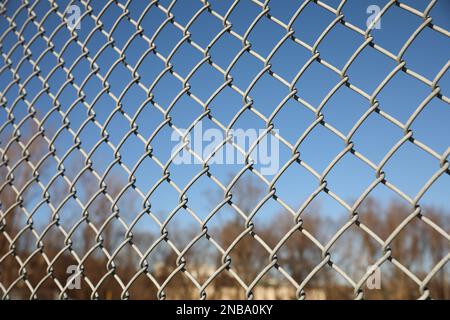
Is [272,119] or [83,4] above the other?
[83,4]

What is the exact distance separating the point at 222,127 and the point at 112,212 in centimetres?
78

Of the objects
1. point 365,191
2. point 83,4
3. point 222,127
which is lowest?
point 365,191

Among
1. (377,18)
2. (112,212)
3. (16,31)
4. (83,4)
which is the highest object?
(16,31)

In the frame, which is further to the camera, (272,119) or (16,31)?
(16,31)

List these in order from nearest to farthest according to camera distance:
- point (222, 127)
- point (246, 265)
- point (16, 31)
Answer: point (222, 127)
point (16, 31)
point (246, 265)

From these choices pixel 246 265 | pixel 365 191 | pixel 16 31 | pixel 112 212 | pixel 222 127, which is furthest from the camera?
pixel 246 265

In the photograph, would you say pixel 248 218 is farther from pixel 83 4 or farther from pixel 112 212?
pixel 83 4

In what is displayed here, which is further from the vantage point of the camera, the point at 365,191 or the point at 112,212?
the point at 112,212

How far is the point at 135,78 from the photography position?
1994 mm

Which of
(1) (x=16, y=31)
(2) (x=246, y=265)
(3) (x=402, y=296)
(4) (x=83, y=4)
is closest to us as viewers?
(4) (x=83, y=4)

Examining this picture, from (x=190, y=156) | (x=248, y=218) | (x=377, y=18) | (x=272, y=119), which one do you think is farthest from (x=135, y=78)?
(x=377, y=18)
